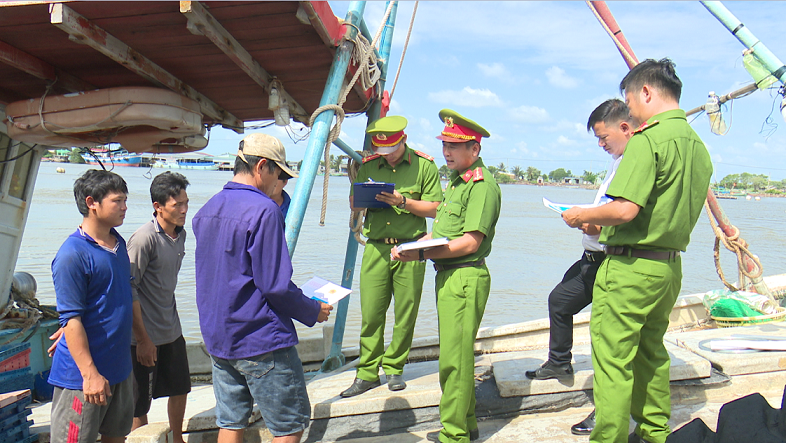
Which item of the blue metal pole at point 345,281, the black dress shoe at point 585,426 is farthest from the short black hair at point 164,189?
the black dress shoe at point 585,426

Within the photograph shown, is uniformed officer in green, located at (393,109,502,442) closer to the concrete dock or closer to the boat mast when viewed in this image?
the concrete dock

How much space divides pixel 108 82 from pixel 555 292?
11.8ft

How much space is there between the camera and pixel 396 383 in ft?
11.7

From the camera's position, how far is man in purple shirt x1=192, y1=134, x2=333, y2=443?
2244 mm

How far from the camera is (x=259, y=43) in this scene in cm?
345

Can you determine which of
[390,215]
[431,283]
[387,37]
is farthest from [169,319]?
[431,283]

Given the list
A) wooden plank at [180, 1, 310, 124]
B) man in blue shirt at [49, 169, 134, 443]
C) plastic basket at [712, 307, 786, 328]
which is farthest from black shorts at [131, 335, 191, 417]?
plastic basket at [712, 307, 786, 328]

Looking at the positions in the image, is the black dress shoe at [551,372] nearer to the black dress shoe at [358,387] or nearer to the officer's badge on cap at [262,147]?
A: the black dress shoe at [358,387]

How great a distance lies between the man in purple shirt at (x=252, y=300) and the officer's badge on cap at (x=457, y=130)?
1203mm

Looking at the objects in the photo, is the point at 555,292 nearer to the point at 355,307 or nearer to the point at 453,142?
the point at 453,142

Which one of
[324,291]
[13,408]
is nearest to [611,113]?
[324,291]

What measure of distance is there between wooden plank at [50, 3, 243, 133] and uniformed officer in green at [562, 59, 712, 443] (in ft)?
9.04

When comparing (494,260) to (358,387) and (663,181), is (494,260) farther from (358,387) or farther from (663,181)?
(663,181)

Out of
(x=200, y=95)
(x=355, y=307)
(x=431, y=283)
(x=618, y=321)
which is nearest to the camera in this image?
(x=618, y=321)
